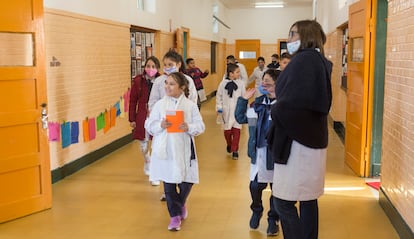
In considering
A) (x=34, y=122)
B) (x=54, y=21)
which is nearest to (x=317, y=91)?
(x=34, y=122)

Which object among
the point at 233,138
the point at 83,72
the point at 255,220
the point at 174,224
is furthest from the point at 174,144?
the point at 233,138

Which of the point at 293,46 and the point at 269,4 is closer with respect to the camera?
the point at 293,46

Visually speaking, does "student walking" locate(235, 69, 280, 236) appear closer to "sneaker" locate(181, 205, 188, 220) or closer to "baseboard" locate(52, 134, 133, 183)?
"sneaker" locate(181, 205, 188, 220)

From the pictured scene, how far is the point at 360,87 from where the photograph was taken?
239 inches

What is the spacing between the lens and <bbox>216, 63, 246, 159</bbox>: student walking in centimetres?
732

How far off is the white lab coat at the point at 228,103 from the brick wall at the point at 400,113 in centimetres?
277

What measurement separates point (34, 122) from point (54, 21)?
1707 millimetres

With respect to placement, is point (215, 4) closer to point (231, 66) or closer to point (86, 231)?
point (231, 66)

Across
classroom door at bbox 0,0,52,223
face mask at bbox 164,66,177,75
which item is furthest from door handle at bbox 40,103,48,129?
face mask at bbox 164,66,177,75

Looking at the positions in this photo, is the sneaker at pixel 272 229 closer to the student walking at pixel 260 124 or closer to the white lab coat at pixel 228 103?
the student walking at pixel 260 124

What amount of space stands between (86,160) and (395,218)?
13.2 ft

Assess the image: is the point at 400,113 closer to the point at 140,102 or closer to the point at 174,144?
the point at 174,144

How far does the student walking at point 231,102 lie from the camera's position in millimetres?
7320

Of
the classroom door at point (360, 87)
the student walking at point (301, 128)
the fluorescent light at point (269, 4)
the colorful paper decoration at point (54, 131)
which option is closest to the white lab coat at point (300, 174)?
the student walking at point (301, 128)
